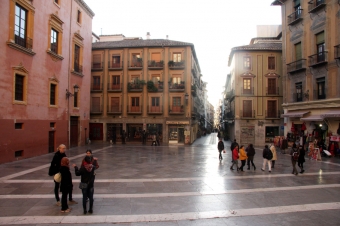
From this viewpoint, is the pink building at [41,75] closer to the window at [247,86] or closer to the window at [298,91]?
the window at [247,86]

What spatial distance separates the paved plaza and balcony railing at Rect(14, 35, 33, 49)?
9.16 meters

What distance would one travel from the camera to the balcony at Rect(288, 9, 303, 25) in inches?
979

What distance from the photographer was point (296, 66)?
990 inches

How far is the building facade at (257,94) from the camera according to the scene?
3241cm

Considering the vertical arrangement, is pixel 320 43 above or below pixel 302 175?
above

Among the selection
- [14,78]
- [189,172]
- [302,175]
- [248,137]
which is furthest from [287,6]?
[14,78]

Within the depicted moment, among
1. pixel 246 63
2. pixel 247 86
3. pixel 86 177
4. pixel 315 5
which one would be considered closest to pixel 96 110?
pixel 247 86

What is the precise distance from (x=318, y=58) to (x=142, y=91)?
66.5 ft

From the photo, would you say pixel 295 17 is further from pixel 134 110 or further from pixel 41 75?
pixel 41 75

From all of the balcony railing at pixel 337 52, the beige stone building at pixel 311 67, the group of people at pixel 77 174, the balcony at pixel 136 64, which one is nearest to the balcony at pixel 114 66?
the balcony at pixel 136 64

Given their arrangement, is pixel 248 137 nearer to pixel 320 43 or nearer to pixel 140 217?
pixel 320 43

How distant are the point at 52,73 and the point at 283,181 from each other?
65.3 feet

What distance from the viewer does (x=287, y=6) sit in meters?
27.0

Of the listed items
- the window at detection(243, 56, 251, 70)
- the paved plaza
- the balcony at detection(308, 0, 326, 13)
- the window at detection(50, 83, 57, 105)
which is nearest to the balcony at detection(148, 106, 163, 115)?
the window at detection(50, 83, 57, 105)
